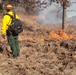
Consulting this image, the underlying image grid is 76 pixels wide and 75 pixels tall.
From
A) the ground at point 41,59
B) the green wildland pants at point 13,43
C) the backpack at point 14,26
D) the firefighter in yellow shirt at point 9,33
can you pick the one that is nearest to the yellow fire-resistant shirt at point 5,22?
the firefighter in yellow shirt at point 9,33

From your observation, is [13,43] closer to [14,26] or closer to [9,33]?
[9,33]

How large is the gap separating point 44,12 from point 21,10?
381 cm

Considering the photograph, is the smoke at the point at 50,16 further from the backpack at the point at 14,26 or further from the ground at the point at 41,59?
the backpack at the point at 14,26

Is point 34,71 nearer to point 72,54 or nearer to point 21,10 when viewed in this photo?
point 72,54

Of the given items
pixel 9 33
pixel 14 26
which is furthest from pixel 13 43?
pixel 14 26

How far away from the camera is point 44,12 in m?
36.5

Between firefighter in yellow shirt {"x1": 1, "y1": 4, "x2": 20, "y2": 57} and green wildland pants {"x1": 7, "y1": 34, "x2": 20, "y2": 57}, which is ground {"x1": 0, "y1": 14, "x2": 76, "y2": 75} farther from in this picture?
firefighter in yellow shirt {"x1": 1, "y1": 4, "x2": 20, "y2": 57}

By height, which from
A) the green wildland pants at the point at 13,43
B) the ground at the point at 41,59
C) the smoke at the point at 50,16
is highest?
the green wildland pants at the point at 13,43

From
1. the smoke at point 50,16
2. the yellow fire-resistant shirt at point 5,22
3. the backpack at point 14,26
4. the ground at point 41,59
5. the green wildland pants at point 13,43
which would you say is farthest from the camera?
the smoke at point 50,16

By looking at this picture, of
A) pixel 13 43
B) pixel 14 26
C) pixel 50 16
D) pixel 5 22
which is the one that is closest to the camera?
pixel 5 22

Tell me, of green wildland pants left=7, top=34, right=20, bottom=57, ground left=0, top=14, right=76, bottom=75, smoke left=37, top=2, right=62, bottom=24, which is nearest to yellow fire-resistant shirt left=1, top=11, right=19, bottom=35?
green wildland pants left=7, top=34, right=20, bottom=57

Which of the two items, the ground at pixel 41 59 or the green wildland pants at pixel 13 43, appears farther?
the green wildland pants at pixel 13 43

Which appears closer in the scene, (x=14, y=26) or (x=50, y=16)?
(x=14, y=26)

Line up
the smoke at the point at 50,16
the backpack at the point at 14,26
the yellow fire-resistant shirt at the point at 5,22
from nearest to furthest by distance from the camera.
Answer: the yellow fire-resistant shirt at the point at 5,22
the backpack at the point at 14,26
the smoke at the point at 50,16
